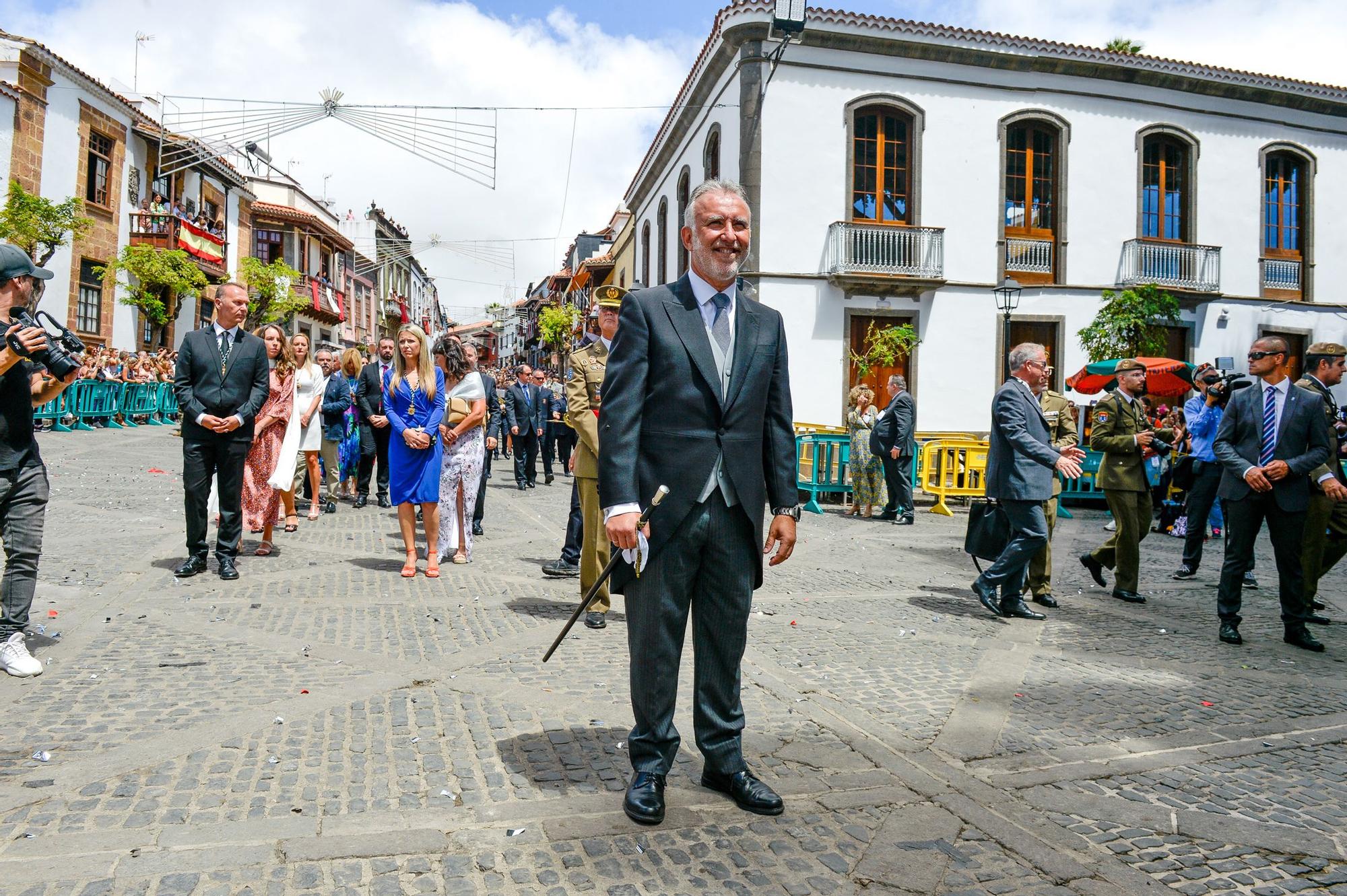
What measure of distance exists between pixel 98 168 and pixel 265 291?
23.4ft

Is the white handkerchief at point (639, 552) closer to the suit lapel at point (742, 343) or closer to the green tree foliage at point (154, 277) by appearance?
the suit lapel at point (742, 343)

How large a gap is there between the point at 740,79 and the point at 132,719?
57.4 feet

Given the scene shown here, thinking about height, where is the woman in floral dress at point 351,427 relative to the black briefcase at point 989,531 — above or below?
above

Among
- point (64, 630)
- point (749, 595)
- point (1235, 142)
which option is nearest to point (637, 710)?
point (749, 595)

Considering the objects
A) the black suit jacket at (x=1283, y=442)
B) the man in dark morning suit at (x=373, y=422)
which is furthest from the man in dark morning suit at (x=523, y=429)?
the black suit jacket at (x=1283, y=442)

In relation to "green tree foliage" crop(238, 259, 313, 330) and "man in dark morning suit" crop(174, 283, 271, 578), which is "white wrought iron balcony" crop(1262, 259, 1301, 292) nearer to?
"man in dark morning suit" crop(174, 283, 271, 578)

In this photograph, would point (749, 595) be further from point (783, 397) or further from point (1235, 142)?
point (1235, 142)

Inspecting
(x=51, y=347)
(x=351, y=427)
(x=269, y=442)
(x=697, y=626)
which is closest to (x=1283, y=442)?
(x=697, y=626)

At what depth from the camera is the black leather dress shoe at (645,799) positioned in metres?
2.97

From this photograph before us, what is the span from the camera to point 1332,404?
6.84 metres

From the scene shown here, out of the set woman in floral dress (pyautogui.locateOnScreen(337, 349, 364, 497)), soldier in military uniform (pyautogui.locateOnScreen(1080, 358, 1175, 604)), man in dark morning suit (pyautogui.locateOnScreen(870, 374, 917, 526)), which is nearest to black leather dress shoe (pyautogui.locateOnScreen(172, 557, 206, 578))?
woman in floral dress (pyautogui.locateOnScreen(337, 349, 364, 497))

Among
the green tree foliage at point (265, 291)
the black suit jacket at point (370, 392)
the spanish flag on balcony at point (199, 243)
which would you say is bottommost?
the black suit jacket at point (370, 392)

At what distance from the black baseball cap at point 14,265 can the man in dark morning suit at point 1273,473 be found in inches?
264

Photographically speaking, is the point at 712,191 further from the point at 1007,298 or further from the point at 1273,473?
the point at 1007,298
